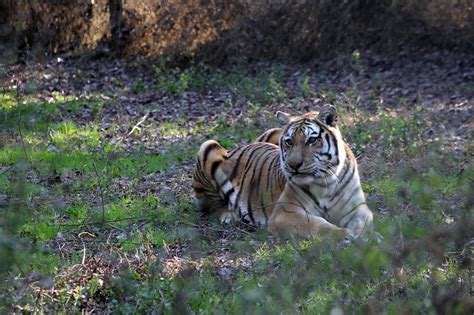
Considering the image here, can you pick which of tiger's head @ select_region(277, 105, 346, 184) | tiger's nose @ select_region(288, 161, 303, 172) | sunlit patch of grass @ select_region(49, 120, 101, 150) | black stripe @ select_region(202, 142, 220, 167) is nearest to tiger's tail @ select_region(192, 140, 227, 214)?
black stripe @ select_region(202, 142, 220, 167)

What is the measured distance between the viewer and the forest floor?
439cm

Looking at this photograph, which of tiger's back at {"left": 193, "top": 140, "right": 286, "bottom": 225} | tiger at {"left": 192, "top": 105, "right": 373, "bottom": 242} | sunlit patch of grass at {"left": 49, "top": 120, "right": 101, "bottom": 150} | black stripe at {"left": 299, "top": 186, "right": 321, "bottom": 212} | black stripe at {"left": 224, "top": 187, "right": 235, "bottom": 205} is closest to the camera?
tiger at {"left": 192, "top": 105, "right": 373, "bottom": 242}

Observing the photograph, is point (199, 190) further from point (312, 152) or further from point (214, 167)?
point (312, 152)

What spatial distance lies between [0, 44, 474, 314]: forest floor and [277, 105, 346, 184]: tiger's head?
0.60 metres

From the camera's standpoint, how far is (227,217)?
27.6 feet

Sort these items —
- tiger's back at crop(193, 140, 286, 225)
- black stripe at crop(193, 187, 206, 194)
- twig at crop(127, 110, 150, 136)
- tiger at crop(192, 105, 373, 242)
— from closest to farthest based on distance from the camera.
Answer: tiger at crop(192, 105, 373, 242) < tiger's back at crop(193, 140, 286, 225) < black stripe at crop(193, 187, 206, 194) < twig at crop(127, 110, 150, 136)

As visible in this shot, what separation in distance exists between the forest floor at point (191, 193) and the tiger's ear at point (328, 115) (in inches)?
34.5

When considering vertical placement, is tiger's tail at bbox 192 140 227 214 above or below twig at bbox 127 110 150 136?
above

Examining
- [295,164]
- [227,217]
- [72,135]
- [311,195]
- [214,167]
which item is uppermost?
[295,164]

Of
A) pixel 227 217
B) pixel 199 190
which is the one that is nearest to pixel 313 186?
pixel 227 217

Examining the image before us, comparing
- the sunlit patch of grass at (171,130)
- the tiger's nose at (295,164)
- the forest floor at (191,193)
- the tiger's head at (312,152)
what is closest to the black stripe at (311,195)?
the tiger's head at (312,152)

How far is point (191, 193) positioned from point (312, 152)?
2239mm

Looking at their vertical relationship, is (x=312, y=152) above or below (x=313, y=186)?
above

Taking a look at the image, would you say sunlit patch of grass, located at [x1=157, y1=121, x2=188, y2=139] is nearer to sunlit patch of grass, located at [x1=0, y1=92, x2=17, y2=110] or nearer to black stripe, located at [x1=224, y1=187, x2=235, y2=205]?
sunlit patch of grass, located at [x1=0, y1=92, x2=17, y2=110]
